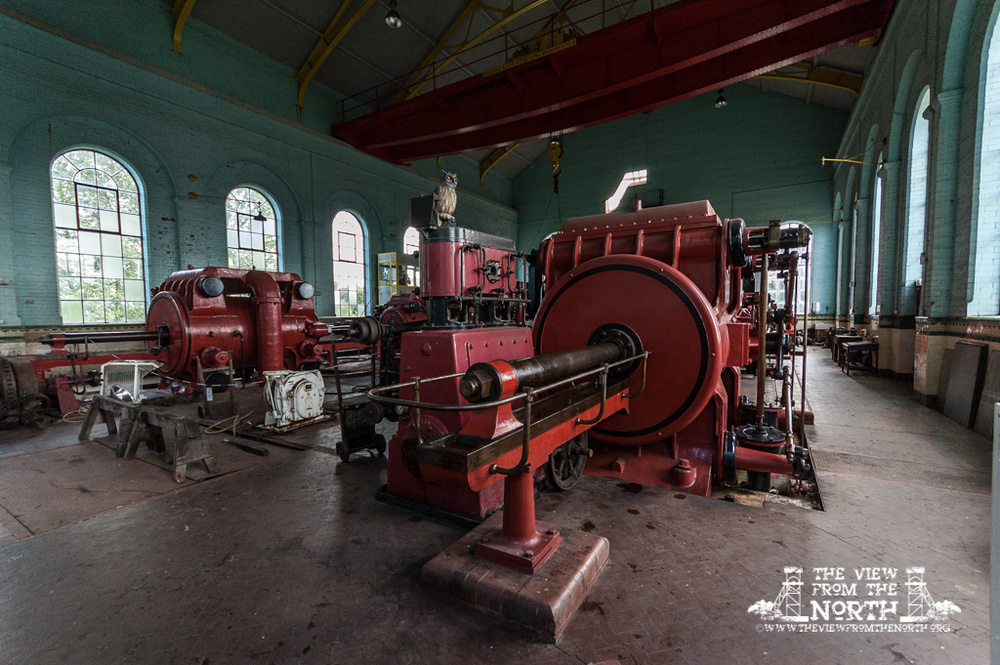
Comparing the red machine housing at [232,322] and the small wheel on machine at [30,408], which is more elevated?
the red machine housing at [232,322]

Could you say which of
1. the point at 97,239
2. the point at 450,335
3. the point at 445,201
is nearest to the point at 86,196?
the point at 97,239

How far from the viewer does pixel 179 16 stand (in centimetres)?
837

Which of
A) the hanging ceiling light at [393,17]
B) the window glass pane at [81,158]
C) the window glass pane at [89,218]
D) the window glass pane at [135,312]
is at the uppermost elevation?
the hanging ceiling light at [393,17]

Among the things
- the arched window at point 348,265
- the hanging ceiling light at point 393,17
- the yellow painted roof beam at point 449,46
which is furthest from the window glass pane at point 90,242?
the yellow painted roof beam at point 449,46

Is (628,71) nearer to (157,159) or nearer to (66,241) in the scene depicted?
(157,159)

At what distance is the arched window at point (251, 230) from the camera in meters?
9.70

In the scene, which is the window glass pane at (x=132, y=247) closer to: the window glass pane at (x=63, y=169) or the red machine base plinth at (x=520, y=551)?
the window glass pane at (x=63, y=169)

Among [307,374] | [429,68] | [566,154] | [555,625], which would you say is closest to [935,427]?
[555,625]

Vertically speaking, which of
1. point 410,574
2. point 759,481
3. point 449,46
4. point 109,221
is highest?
point 449,46

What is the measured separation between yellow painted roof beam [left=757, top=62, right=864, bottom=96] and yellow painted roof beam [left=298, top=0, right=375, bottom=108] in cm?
1053

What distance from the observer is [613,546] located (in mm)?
2080

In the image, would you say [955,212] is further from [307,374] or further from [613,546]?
[307,374]

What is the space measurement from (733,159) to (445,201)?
16850 mm

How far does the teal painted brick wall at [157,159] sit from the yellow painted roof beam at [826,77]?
12.6 m
